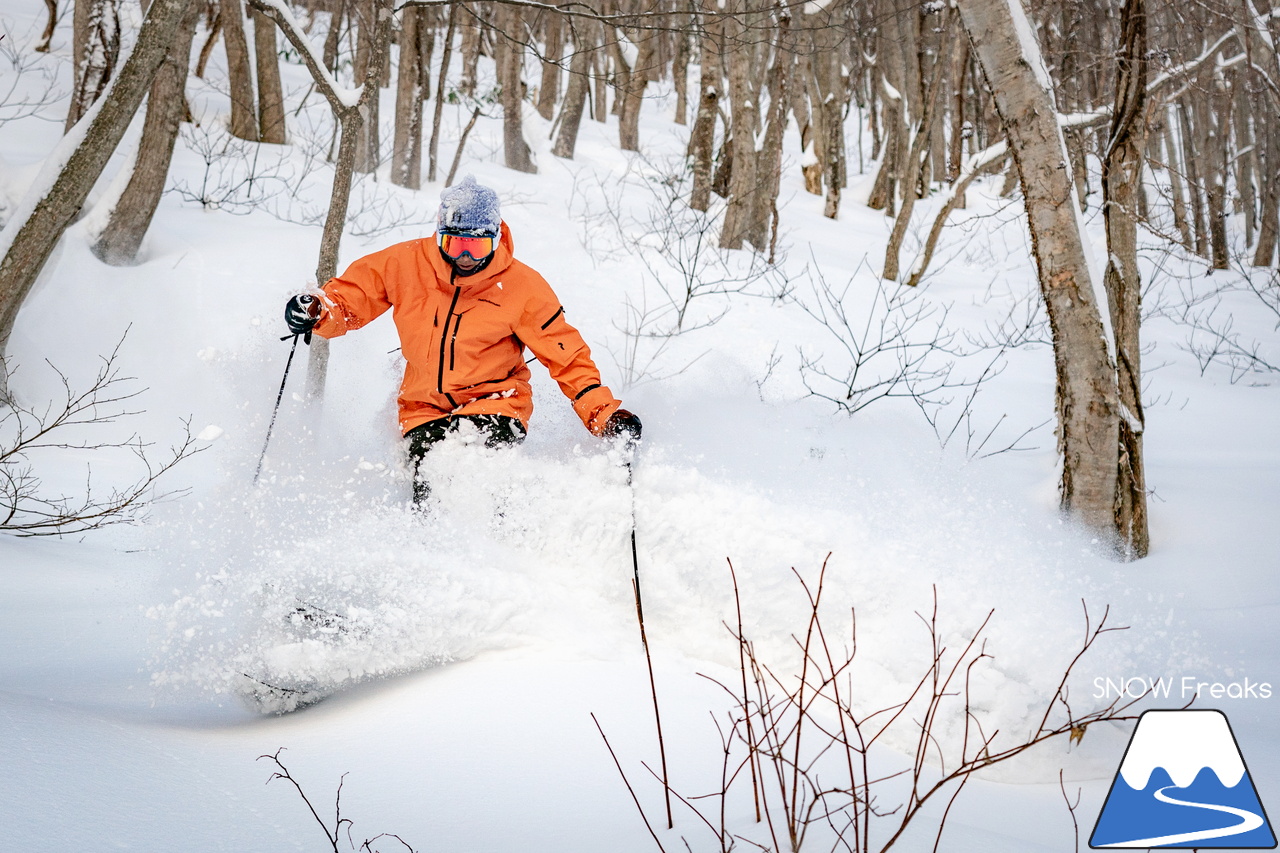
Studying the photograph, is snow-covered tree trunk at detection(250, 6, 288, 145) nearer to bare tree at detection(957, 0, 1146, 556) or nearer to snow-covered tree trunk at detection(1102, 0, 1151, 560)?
bare tree at detection(957, 0, 1146, 556)

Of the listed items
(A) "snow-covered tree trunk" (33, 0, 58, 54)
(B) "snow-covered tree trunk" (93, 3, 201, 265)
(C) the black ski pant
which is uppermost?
(A) "snow-covered tree trunk" (33, 0, 58, 54)

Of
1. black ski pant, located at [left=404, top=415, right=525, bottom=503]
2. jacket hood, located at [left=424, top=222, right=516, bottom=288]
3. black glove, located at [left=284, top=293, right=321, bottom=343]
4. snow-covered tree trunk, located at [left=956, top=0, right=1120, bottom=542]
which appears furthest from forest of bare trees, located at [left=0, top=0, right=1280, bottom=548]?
black ski pant, located at [left=404, top=415, right=525, bottom=503]

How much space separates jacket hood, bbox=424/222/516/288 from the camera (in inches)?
139

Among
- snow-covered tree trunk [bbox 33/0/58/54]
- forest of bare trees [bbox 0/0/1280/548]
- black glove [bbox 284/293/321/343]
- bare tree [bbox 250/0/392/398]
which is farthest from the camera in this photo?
snow-covered tree trunk [bbox 33/0/58/54]

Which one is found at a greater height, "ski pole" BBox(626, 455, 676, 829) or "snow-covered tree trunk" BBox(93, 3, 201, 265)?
"snow-covered tree trunk" BBox(93, 3, 201, 265)

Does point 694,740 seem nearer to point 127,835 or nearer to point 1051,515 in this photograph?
point 127,835

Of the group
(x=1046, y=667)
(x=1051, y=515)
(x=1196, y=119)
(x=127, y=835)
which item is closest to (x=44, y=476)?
(x=127, y=835)

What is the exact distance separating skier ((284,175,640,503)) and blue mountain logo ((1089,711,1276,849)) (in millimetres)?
2373

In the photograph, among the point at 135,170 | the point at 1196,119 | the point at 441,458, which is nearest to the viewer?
the point at 441,458

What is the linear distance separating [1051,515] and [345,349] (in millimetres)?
4459

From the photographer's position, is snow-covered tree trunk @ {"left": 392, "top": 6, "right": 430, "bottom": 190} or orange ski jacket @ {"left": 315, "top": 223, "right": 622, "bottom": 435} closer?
orange ski jacket @ {"left": 315, "top": 223, "right": 622, "bottom": 435}

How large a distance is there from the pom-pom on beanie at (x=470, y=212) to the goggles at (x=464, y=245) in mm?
20

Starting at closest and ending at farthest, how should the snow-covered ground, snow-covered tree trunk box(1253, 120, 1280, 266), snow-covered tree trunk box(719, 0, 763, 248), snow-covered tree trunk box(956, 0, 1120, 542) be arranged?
the snow-covered ground → snow-covered tree trunk box(956, 0, 1120, 542) → snow-covered tree trunk box(719, 0, 763, 248) → snow-covered tree trunk box(1253, 120, 1280, 266)

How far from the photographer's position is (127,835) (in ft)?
5.23
